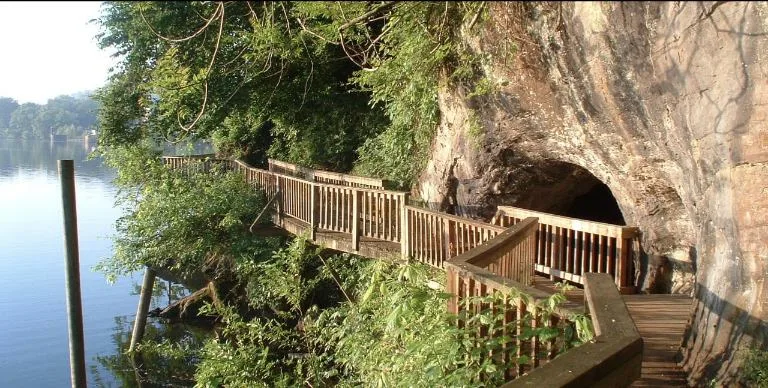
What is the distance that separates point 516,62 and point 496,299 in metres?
5.00

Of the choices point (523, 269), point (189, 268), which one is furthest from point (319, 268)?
point (523, 269)

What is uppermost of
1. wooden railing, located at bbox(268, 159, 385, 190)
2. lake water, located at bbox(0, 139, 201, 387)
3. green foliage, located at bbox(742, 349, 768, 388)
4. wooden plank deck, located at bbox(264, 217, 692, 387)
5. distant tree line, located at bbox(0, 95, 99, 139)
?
distant tree line, located at bbox(0, 95, 99, 139)

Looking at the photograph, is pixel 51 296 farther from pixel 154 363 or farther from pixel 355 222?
pixel 355 222

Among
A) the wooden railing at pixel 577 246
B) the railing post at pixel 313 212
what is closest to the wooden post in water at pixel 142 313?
the railing post at pixel 313 212

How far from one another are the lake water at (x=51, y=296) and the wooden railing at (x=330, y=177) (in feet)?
17.5

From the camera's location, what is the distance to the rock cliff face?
4.62 m

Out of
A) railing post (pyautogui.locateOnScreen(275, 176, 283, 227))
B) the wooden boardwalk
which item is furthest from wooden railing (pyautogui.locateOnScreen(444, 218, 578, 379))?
railing post (pyautogui.locateOnScreen(275, 176, 283, 227))

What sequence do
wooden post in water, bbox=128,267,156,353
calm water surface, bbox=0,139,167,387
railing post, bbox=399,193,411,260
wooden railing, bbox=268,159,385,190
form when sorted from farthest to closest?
calm water surface, bbox=0,139,167,387 → wooden post in water, bbox=128,267,156,353 → wooden railing, bbox=268,159,385,190 → railing post, bbox=399,193,411,260

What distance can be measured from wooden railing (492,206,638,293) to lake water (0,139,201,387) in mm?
10506

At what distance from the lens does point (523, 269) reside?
22.5 feet

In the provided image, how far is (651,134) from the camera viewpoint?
6.88 meters

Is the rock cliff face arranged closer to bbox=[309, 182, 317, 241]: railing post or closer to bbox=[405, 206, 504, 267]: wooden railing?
bbox=[405, 206, 504, 267]: wooden railing

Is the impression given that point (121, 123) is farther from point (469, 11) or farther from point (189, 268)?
point (469, 11)

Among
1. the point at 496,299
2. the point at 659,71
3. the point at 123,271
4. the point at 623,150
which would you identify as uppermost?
the point at 659,71
